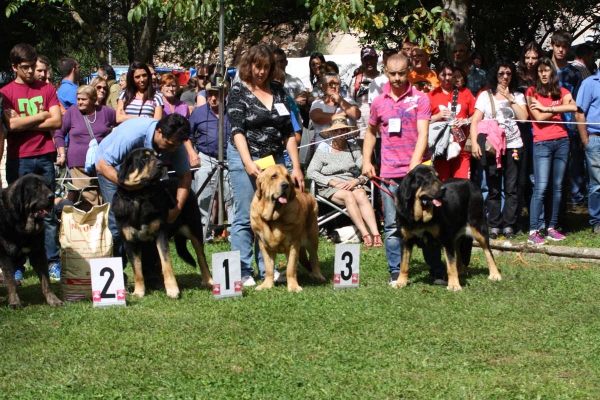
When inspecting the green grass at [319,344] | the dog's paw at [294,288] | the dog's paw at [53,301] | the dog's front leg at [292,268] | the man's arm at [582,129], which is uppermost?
the man's arm at [582,129]

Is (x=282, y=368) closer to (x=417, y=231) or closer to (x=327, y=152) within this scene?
(x=417, y=231)

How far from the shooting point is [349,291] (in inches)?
275

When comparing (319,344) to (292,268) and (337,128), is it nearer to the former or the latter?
(292,268)

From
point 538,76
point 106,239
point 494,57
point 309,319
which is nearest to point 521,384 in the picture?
point 309,319

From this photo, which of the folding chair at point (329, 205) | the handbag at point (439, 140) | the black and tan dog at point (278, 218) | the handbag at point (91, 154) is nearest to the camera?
the black and tan dog at point (278, 218)

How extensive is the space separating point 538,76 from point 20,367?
6.84 m

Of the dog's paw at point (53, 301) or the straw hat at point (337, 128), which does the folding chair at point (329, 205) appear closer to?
the straw hat at point (337, 128)

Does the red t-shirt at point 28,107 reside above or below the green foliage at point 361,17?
below

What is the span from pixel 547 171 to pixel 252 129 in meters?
4.05

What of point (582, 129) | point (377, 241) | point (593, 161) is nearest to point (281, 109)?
point (377, 241)

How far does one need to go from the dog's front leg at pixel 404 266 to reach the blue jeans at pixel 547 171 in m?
2.94

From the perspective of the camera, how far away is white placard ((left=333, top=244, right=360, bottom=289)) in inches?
275

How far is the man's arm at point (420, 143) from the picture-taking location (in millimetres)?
6973

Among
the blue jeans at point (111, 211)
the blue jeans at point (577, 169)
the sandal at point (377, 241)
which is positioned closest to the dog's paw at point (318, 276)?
the blue jeans at point (111, 211)
